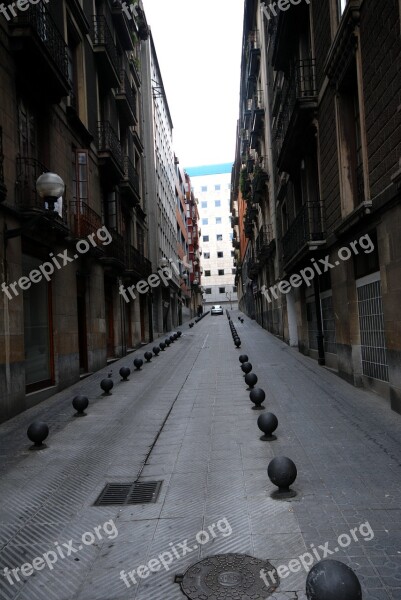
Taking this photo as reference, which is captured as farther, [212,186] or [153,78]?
[212,186]

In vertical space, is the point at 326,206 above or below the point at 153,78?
below

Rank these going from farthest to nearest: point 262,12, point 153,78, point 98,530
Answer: point 153,78
point 262,12
point 98,530

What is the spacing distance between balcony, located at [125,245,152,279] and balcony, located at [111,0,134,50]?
10.1 meters

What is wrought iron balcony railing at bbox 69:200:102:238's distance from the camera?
46.7 ft

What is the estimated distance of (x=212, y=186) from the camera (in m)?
108

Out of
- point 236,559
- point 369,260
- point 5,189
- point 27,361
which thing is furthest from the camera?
point 27,361

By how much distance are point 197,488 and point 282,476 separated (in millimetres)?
1066

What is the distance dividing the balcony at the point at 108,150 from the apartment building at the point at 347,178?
639 centimetres

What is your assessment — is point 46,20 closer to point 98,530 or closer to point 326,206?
point 326,206

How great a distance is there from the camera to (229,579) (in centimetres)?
352

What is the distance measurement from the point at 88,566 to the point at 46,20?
12819 mm

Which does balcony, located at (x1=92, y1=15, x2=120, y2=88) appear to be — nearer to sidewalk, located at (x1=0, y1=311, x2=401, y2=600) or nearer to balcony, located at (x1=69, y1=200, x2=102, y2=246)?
balcony, located at (x1=69, y1=200, x2=102, y2=246)

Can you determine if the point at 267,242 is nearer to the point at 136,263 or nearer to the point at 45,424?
the point at 136,263

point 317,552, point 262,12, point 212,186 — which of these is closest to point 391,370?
point 317,552
